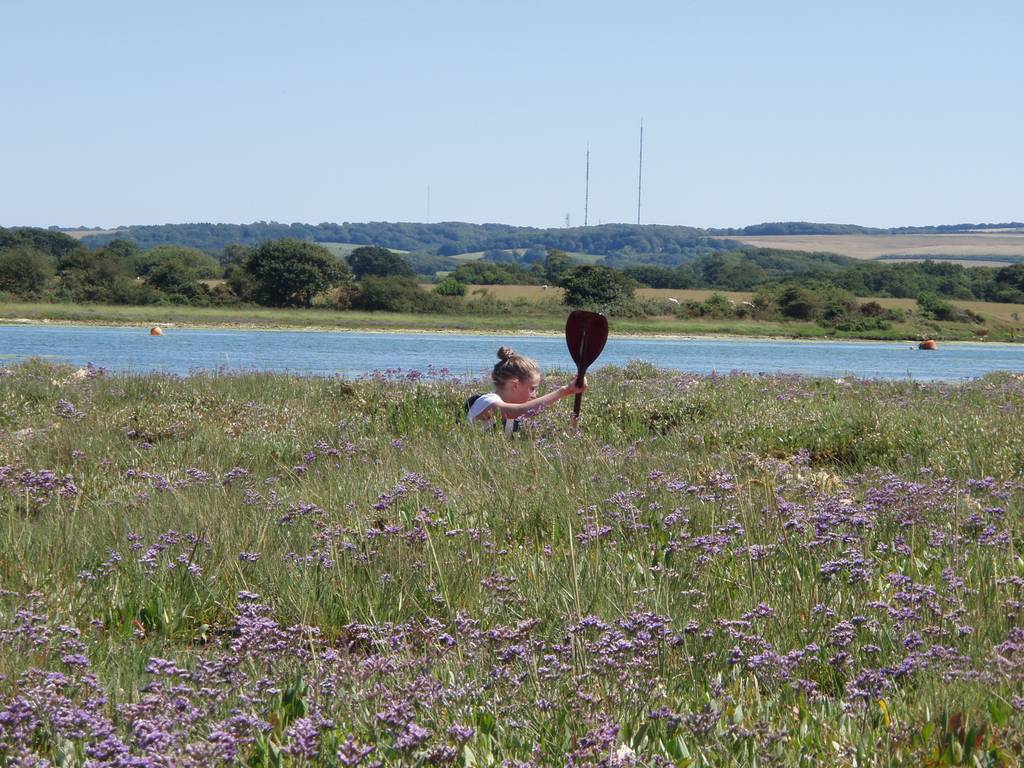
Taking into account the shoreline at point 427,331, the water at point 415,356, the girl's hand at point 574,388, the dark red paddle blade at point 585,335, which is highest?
the dark red paddle blade at point 585,335

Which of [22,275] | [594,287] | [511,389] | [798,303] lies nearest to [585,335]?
[511,389]

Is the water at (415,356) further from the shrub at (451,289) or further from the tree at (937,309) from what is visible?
the shrub at (451,289)

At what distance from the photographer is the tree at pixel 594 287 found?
76.3 metres

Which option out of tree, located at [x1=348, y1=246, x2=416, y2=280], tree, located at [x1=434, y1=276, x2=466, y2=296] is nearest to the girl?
tree, located at [x1=434, y1=276, x2=466, y2=296]

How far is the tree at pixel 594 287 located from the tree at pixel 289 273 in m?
15.4

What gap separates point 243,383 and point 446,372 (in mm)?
2565

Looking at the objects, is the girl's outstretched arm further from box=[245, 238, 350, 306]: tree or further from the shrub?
the shrub

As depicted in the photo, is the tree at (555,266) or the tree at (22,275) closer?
the tree at (22,275)

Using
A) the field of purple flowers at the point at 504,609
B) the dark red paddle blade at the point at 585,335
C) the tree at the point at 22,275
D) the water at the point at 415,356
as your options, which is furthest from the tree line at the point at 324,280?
the dark red paddle blade at the point at 585,335

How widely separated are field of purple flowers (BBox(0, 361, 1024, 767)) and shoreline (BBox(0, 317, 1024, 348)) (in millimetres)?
52828

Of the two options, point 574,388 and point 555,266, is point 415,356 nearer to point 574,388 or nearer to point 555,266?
point 574,388

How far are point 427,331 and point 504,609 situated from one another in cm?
6305

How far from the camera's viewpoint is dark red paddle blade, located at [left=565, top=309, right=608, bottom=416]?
6.63 m

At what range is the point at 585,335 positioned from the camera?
6684 millimetres
